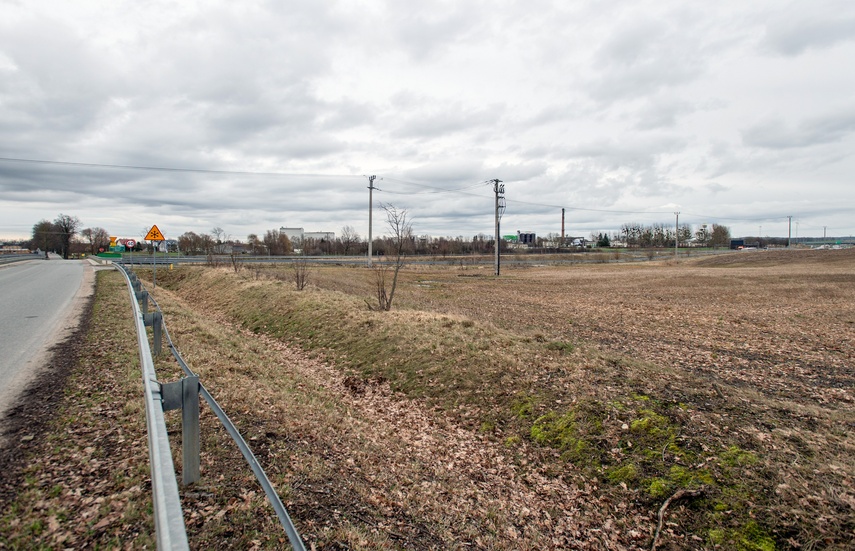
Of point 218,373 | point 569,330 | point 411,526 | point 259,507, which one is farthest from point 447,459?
point 569,330

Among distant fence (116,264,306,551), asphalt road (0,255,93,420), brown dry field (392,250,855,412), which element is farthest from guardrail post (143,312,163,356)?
brown dry field (392,250,855,412)

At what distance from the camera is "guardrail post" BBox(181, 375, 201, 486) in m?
3.38

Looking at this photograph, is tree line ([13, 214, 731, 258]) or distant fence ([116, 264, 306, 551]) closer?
distant fence ([116, 264, 306, 551])

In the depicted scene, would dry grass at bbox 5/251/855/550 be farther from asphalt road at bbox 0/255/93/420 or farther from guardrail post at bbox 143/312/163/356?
asphalt road at bbox 0/255/93/420

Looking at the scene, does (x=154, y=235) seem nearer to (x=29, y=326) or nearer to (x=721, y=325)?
(x=29, y=326)

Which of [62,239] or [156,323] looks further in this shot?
[62,239]

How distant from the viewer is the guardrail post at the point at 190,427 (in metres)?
3.38

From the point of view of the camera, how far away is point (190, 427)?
3469mm

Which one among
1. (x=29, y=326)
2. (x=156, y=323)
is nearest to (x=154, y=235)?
(x=29, y=326)

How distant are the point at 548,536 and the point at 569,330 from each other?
9176 mm

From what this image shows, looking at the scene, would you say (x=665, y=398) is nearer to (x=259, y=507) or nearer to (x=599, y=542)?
(x=599, y=542)

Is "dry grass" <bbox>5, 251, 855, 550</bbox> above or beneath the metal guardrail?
beneath

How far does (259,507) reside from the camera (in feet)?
12.5

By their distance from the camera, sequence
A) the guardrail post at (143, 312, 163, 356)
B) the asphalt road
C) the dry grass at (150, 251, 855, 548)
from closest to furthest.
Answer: the dry grass at (150, 251, 855, 548)
the asphalt road
the guardrail post at (143, 312, 163, 356)
